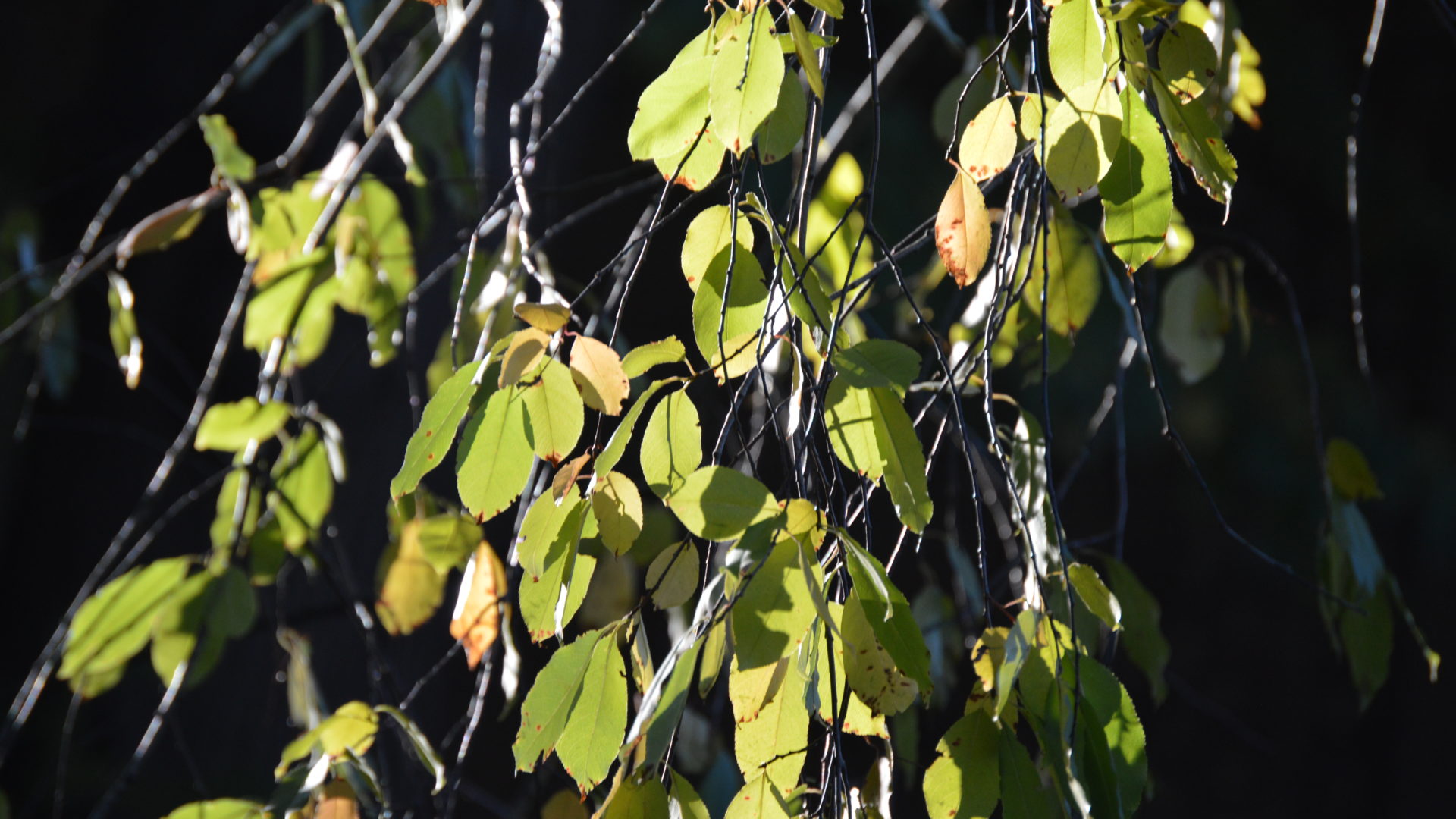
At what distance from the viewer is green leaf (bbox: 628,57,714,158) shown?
39 centimetres

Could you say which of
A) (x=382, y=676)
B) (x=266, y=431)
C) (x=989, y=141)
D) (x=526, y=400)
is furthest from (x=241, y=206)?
(x=989, y=141)

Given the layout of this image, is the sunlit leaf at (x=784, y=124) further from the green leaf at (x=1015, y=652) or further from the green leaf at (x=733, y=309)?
the green leaf at (x=1015, y=652)

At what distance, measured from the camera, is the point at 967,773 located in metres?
0.41

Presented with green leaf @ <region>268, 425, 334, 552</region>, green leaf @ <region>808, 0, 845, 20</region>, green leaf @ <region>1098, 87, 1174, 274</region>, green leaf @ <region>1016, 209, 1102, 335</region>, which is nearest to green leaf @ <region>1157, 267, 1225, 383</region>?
green leaf @ <region>1016, 209, 1102, 335</region>

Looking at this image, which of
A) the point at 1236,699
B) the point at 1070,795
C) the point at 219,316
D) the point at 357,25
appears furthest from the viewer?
the point at 1236,699

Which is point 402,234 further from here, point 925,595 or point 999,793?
point 999,793

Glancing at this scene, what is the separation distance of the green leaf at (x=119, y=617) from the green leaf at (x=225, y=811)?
187 mm

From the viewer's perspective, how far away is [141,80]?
1.35m

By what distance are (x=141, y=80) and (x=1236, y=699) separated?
2.71 metres

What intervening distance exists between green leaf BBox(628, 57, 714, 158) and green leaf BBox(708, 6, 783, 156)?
29 mm

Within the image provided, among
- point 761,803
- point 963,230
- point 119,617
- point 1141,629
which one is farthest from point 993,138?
point 119,617

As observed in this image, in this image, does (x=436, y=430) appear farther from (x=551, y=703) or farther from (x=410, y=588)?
(x=410, y=588)

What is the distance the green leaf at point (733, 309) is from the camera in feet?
1.34

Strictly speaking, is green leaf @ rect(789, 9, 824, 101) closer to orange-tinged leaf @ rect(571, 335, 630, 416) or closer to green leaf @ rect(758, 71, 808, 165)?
green leaf @ rect(758, 71, 808, 165)
